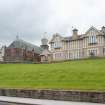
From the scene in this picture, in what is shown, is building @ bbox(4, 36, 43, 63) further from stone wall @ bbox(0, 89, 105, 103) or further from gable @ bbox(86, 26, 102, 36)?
stone wall @ bbox(0, 89, 105, 103)

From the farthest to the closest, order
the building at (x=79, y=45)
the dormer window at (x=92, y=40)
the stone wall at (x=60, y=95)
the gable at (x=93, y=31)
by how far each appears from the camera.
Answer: the dormer window at (x=92, y=40), the gable at (x=93, y=31), the building at (x=79, y=45), the stone wall at (x=60, y=95)

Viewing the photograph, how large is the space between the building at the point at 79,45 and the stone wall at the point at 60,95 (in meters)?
47.9

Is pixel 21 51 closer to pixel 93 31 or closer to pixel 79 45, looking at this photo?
pixel 79 45

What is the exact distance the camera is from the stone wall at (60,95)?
19277mm

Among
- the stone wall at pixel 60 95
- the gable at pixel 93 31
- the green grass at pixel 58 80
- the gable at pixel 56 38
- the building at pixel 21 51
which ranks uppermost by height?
the gable at pixel 93 31

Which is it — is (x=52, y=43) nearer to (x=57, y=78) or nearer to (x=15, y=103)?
(x=57, y=78)

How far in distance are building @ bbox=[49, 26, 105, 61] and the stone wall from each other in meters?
47.9

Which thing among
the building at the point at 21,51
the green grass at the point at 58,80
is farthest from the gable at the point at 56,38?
the green grass at the point at 58,80

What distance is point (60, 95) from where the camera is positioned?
21.2m

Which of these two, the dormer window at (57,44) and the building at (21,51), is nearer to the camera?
the dormer window at (57,44)

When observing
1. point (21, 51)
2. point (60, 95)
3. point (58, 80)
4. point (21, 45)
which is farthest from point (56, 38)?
point (60, 95)

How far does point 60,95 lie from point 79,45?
5674 cm

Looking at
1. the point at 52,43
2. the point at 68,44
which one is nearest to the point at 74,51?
the point at 68,44

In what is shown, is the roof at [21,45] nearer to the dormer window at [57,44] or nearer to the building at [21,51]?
the building at [21,51]
